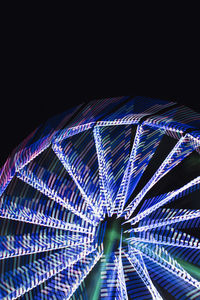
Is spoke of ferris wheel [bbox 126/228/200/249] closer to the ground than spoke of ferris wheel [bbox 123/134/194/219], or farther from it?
closer to the ground

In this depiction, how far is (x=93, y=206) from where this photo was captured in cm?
396

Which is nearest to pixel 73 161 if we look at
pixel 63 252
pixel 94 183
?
pixel 94 183

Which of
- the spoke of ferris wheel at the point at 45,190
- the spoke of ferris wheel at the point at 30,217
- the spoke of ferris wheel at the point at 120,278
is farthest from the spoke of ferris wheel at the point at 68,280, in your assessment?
the spoke of ferris wheel at the point at 45,190

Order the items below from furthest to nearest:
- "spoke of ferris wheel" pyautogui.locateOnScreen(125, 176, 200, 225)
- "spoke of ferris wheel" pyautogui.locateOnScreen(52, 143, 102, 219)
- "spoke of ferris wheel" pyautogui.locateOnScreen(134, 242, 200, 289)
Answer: "spoke of ferris wheel" pyautogui.locateOnScreen(52, 143, 102, 219) < "spoke of ferris wheel" pyautogui.locateOnScreen(125, 176, 200, 225) < "spoke of ferris wheel" pyautogui.locateOnScreen(134, 242, 200, 289)

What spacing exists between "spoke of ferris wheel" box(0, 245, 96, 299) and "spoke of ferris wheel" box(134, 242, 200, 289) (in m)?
0.56

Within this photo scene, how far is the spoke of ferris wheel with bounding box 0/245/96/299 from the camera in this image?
365 cm

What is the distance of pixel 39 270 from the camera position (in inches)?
149

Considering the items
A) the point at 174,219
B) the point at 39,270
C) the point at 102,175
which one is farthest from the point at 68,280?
the point at 174,219

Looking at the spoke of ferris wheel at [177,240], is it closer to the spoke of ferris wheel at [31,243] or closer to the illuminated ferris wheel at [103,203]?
the illuminated ferris wheel at [103,203]

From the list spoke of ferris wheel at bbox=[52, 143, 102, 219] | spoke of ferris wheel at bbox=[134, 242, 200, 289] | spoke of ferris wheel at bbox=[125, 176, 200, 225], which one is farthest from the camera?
spoke of ferris wheel at bbox=[52, 143, 102, 219]

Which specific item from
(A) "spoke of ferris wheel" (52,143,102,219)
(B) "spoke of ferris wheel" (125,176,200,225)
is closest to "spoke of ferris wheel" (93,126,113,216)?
(A) "spoke of ferris wheel" (52,143,102,219)

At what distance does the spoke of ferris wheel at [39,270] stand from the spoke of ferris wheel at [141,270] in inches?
16.5

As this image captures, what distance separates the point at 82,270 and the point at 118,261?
0.37m

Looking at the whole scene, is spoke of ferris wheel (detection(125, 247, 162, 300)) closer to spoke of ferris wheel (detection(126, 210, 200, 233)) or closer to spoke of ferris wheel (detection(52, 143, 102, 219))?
spoke of ferris wheel (detection(126, 210, 200, 233))
